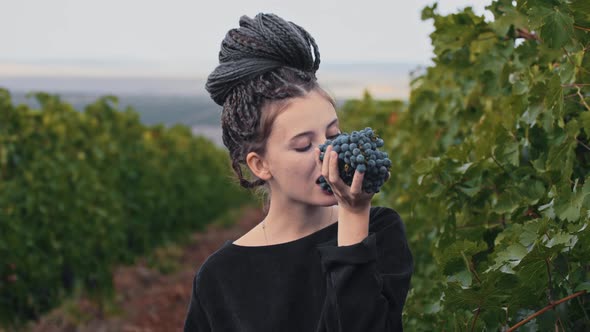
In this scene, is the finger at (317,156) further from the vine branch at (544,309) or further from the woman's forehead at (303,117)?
the vine branch at (544,309)

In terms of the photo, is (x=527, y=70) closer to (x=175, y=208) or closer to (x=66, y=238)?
(x=66, y=238)

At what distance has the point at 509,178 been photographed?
2.68m

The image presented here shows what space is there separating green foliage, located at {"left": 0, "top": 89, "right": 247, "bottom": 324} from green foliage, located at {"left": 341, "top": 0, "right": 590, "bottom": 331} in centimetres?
455

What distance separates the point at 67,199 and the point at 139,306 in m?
1.86

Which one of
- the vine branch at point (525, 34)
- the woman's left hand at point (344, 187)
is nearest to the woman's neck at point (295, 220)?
the woman's left hand at point (344, 187)

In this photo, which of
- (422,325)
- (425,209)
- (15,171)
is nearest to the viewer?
(422,325)

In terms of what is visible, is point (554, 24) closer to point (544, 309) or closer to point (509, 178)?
point (544, 309)

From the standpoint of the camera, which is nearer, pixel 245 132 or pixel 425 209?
pixel 245 132

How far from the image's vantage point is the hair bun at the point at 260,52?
2254 millimetres

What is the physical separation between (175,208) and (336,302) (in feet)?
41.6

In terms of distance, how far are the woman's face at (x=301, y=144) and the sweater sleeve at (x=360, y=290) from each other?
0.18 meters

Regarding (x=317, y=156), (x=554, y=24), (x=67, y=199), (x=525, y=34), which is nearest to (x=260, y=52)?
(x=317, y=156)

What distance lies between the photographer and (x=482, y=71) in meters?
3.01

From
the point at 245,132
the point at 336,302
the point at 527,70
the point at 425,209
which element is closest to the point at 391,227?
the point at 336,302
